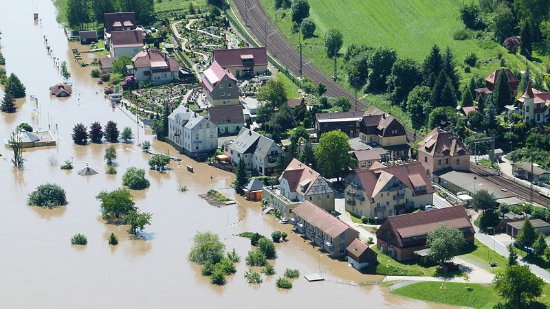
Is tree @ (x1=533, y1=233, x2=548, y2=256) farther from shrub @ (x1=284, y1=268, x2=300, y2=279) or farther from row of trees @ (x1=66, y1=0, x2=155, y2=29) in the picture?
row of trees @ (x1=66, y1=0, x2=155, y2=29)

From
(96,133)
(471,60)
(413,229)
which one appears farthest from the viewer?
(471,60)

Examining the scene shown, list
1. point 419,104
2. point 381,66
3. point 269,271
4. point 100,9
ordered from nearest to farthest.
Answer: point 269,271, point 419,104, point 381,66, point 100,9

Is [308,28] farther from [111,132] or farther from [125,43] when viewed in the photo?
[111,132]

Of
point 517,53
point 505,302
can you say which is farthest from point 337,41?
point 505,302

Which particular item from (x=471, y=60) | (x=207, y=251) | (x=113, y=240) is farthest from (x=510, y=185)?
(x=113, y=240)

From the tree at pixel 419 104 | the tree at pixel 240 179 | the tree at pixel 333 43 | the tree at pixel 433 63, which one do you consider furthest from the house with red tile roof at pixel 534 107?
the tree at pixel 333 43

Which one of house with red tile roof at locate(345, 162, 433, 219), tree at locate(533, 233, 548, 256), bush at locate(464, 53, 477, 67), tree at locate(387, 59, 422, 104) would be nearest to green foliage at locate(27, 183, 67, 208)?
house with red tile roof at locate(345, 162, 433, 219)

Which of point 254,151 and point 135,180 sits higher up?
point 254,151

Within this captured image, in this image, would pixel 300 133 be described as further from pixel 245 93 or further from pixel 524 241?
pixel 524 241

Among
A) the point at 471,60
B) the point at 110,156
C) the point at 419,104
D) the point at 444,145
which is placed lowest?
the point at 110,156
